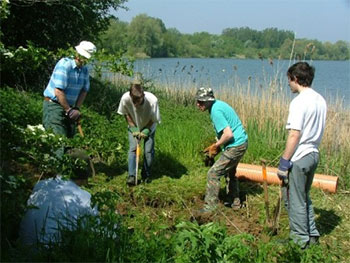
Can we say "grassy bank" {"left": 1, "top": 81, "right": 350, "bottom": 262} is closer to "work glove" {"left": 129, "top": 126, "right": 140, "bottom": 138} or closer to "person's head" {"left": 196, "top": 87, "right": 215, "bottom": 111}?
"work glove" {"left": 129, "top": 126, "right": 140, "bottom": 138}

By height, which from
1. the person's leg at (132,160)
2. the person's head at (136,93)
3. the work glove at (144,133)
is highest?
the person's head at (136,93)

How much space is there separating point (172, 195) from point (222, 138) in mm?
1042

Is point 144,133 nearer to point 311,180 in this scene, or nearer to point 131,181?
point 131,181

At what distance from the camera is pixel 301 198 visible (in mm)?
4676

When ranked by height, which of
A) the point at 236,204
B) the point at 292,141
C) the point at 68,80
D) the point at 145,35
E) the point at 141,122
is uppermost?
the point at 145,35

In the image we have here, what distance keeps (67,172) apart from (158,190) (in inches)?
87.4

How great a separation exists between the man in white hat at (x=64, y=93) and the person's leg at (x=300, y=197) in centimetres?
283

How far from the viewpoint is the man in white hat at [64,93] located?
595 centimetres

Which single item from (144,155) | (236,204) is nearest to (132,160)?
(144,155)

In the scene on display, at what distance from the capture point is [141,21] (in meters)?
24.9

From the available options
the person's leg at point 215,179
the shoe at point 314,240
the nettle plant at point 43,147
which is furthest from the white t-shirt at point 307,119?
the nettle plant at point 43,147

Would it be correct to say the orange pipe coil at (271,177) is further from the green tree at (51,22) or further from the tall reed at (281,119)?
the green tree at (51,22)

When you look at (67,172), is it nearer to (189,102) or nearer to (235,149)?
(235,149)

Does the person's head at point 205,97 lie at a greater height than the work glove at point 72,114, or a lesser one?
greater
